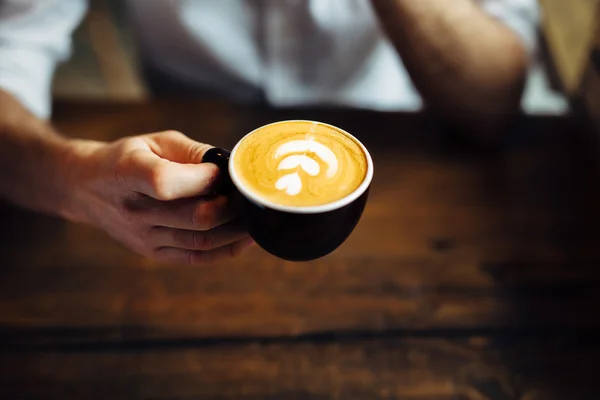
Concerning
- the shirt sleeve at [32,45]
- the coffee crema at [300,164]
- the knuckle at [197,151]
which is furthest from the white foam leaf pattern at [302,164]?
the shirt sleeve at [32,45]

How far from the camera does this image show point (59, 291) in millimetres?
829

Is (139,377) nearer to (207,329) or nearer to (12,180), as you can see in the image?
(207,329)

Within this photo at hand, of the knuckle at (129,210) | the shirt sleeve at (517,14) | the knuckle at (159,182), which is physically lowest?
the knuckle at (159,182)

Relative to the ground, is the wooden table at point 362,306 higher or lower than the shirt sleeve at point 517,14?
lower

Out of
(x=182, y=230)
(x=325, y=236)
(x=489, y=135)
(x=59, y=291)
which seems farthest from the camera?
(x=489, y=135)

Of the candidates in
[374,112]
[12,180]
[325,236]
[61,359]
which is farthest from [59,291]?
[374,112]

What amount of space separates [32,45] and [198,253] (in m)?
0.66

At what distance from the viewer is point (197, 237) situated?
713 millimetres

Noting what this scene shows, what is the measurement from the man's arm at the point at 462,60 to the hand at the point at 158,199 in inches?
22.5

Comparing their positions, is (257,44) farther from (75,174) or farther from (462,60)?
→ (75,174)

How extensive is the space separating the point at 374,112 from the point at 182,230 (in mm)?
566

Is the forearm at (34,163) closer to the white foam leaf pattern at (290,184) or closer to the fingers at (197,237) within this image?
the fingers at (197,237)

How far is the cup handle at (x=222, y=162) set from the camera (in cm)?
62

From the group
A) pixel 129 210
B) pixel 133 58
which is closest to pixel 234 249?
pixel 129 210
